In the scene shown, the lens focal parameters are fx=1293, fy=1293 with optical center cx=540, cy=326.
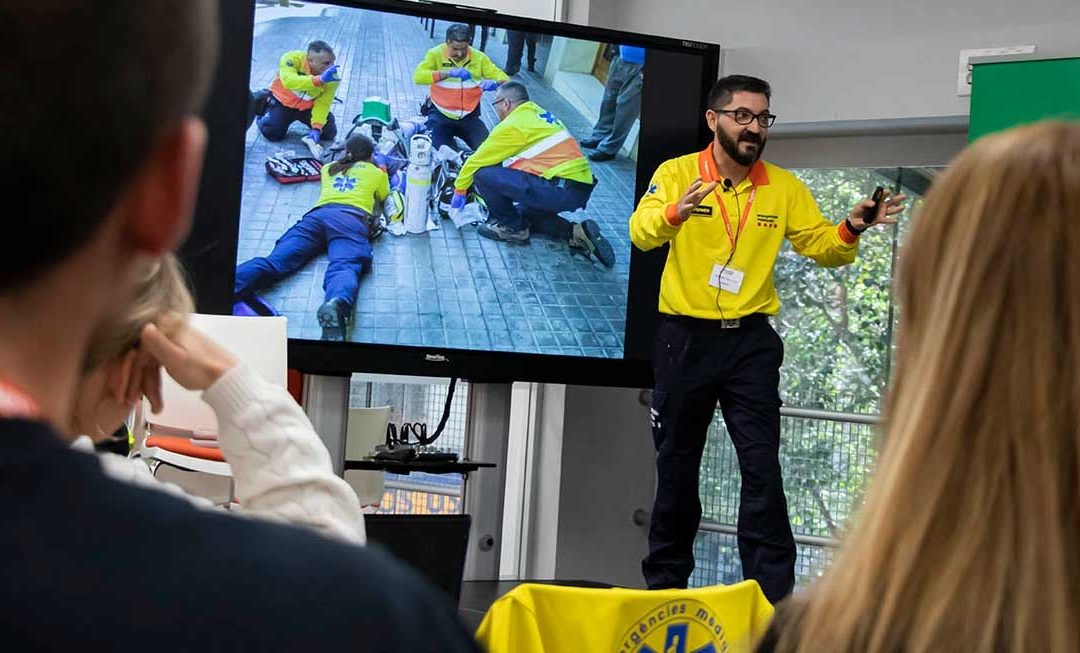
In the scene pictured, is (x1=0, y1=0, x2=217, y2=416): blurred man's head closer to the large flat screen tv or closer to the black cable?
the large flat screen tv

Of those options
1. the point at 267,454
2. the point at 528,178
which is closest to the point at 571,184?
the point at 528,178

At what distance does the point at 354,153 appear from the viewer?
4.88 m

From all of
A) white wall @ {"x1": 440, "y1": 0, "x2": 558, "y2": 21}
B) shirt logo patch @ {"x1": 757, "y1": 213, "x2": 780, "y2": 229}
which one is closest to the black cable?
shirt logo patch @ {"x1": 757, "y1": 213, "x2": 780, "y2": 229}

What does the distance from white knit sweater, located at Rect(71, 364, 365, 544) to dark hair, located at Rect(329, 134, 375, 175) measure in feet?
11.2

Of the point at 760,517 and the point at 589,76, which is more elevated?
the point at 589,76

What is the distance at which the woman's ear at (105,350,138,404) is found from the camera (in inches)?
59.7

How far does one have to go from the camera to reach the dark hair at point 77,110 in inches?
17.6

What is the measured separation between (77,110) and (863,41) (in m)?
5.38

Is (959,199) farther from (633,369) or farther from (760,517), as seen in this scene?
(633,369)

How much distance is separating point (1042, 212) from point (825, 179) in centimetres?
489

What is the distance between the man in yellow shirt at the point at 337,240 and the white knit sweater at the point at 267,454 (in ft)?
10.9

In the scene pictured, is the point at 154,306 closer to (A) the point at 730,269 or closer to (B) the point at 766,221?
(A) the point at 730,269

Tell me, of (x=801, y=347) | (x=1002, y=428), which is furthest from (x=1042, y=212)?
(x=801, y=347)

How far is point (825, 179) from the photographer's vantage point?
578 centimetres
